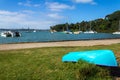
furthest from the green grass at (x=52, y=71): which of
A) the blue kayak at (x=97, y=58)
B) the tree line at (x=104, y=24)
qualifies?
the tree line at (x=104, y=24)

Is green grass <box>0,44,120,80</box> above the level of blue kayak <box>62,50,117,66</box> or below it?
below

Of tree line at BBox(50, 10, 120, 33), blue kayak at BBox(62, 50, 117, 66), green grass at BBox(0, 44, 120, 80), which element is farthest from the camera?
tree line at BBox(50, 10, 120, 33)

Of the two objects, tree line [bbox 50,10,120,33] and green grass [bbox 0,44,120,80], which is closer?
green grass [bbox 0,44,120,80]

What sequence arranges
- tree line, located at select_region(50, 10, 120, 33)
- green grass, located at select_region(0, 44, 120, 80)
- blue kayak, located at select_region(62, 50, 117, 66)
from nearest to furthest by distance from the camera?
green grass, located at select_region(0, 44, 120, 80) → blue kayak, located at select_region(62, 50, 117, 66) → tree line, located at select_region(50, 10, 120, 33)

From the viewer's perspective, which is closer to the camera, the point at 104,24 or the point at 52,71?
the point at 52,71

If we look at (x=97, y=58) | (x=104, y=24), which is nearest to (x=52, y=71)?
(x=97, y=58)

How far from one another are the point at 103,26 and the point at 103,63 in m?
163

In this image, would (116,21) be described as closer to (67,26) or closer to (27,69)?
(67,26)

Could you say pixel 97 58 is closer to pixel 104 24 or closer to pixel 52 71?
pixel 52 71

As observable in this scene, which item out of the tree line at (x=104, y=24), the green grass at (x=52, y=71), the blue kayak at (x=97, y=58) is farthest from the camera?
the tree line at (x=104, y=24)

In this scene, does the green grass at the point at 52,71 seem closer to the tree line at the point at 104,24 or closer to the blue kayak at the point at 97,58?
the blue kayak at the point at 97,58

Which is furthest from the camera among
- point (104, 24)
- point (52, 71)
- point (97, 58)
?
point (104, 24)

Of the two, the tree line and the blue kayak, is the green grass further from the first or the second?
the tree line

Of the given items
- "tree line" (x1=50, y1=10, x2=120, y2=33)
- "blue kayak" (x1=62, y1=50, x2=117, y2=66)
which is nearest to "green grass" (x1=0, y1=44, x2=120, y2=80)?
"blue kayak" (x1=62, y1=50, x2=117, y2=66)
